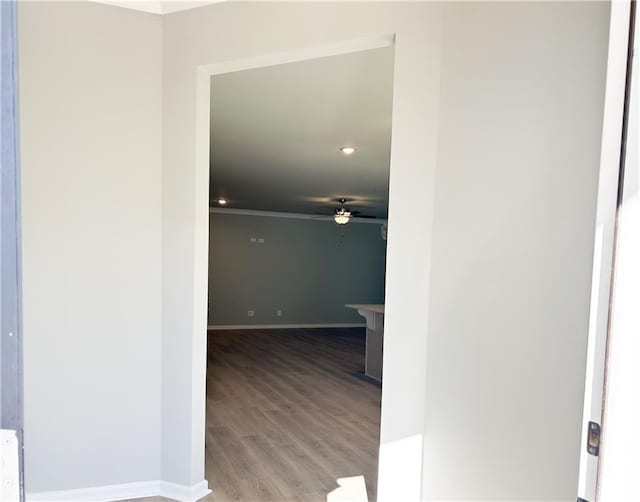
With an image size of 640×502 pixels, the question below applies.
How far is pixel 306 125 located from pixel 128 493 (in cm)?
284

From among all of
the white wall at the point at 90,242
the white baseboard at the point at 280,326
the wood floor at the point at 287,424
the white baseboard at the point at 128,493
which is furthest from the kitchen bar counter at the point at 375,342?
the white baseboard at the point at 280,326

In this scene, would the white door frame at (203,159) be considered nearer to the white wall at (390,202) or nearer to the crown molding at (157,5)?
the white wall at (390,202)

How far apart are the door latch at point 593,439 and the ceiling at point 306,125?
6.58ft

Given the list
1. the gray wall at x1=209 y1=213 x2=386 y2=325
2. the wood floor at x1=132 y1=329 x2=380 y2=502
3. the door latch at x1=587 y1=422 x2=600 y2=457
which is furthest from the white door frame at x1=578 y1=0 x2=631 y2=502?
the gray wall at x1=209 y1=213 x2=386 y2=325

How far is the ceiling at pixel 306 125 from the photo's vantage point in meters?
2.53

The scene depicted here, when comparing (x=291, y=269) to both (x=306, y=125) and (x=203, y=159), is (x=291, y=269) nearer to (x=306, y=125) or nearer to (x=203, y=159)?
(x=306, y=125)

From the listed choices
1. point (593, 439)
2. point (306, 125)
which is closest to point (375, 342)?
point (306, 125)

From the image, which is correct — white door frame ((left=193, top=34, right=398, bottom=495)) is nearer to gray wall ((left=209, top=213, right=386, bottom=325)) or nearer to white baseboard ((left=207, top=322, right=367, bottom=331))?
gray wall ((left=209, top=213, right=386, bottom=325))

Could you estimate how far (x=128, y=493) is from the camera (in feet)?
7.81

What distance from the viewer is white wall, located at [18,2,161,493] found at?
87.9 inches

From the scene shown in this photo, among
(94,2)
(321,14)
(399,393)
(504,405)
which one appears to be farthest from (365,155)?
(504,405)

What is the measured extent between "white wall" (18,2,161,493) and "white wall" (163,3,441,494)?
0.38ft

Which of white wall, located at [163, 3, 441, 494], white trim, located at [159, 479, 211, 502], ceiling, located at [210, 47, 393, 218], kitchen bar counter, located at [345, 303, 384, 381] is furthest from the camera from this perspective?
kitchen bar counter, located at [345, 303, 384, 381]

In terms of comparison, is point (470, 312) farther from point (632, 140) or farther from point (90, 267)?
point (90, 267)
